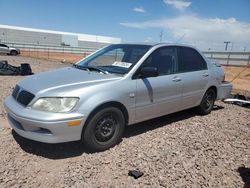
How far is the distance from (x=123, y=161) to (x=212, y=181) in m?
1.20

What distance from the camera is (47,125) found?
3475mm

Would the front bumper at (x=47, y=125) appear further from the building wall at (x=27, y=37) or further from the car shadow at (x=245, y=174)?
the building wall at (x=27, y=37)

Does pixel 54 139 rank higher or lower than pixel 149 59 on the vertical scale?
lower

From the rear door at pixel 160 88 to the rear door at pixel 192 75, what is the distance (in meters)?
0.20

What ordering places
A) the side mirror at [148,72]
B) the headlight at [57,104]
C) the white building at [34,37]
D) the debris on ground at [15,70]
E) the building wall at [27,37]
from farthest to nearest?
1. the white building at [34,37]
2. the building wall at [27,37]
3. the debris on ground at [15,70]
4. the side mirror at [148,72]
5. the headlight at [57,104]

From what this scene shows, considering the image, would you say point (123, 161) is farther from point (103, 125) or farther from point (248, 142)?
point (248, 142)

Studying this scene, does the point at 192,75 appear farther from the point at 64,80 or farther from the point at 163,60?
the point at 64,80

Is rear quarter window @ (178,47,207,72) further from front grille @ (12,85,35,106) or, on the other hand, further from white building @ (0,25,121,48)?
white building @ (0,25,121,48)

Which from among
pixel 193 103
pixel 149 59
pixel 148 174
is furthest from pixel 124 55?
pixel 148 174

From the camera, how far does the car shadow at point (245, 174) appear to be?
3.40 metres

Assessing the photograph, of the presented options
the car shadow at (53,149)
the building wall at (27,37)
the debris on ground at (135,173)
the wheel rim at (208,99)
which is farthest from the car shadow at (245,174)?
the building wall at (27,37)

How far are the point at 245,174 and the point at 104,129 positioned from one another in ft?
6.77

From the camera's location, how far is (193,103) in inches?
228

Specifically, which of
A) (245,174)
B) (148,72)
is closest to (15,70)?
(148,72)
